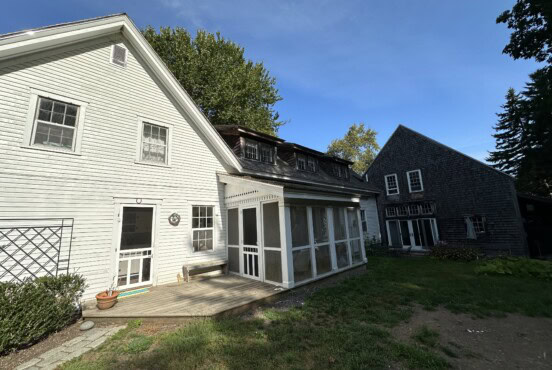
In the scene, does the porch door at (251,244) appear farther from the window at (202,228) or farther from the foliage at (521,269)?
the foliage at (521,269)

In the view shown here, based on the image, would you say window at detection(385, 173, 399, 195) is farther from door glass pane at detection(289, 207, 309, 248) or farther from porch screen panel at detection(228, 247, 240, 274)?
porch screen panel at detection(228, 247, 240, 274)

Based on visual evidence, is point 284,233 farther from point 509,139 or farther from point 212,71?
point 509,139

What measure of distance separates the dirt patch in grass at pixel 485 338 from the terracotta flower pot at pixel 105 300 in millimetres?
6866

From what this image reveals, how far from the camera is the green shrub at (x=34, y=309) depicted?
419cm

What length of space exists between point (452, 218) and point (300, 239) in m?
14.7

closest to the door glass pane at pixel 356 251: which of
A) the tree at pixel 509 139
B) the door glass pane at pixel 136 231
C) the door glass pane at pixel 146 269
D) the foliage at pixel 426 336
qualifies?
the foliage at pixel 426 336

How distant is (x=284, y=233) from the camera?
6.96m

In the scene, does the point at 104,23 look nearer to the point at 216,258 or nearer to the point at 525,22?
the point at 216,258

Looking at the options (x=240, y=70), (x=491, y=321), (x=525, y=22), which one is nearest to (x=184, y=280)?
(x=491, y=321)

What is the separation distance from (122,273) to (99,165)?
351cm

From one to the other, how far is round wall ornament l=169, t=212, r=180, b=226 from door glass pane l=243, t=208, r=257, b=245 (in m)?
2.42

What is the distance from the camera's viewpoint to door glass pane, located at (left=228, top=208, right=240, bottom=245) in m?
8.82

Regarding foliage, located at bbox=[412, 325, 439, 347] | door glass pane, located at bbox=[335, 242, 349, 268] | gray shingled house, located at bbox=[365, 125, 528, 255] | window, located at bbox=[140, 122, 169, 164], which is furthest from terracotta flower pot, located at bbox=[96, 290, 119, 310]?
gray shingled house, located at bbox=[365, 125, 528, 255]

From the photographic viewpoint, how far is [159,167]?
8086 mm
